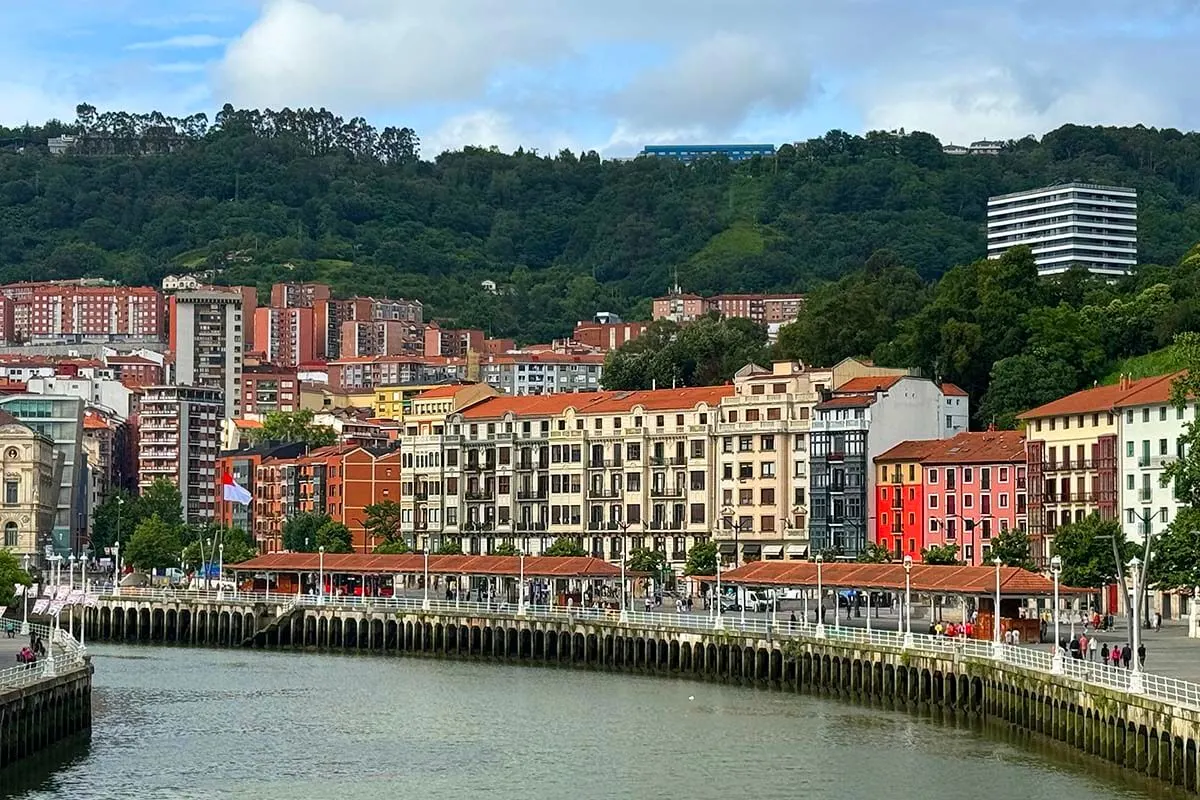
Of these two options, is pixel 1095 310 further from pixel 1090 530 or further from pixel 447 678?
pixel 447 678

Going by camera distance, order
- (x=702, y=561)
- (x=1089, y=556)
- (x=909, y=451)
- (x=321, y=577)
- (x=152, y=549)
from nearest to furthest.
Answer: (x=1089, y=556), (x=321, y=577), (x=702, y=561), (x=909, y=451), (x=152, y=549)

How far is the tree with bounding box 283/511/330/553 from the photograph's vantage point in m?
188

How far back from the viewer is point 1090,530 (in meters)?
114

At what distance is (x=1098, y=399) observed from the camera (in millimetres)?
133750

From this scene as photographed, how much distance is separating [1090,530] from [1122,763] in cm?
4756

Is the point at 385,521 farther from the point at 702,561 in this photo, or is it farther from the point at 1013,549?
the point at 1013,549

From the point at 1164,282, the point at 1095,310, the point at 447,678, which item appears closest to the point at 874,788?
the point at 447,678

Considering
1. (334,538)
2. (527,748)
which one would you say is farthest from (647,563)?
(527,748)

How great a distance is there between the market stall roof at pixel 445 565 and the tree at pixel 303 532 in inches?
1393

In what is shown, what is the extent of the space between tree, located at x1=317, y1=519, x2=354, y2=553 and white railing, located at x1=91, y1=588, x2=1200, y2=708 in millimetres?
30954

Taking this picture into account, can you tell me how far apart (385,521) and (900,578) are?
8300 centimetres

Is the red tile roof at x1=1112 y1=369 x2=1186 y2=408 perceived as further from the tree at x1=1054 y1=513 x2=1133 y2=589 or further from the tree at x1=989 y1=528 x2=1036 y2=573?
the tree at x1=1054 y1=513 x2=1133 y2=589

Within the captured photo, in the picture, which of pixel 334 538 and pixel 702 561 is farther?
pixel 334 538

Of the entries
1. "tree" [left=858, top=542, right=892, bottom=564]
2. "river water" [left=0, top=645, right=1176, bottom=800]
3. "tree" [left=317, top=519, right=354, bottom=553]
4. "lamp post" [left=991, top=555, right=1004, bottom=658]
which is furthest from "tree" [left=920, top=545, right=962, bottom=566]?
"tree" [left=317, top=519, right=354, bottom=553]
